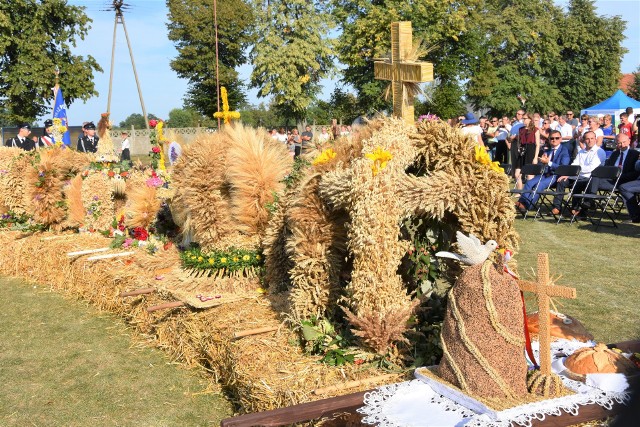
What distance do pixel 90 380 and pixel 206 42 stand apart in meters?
48.9

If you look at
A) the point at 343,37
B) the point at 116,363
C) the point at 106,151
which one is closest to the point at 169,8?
the point at 343,37

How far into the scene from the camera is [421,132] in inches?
179

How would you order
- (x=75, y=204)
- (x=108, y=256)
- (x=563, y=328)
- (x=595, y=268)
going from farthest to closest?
1. (x=75, y=204)
2. (x=108, y=256)
3. (x=595, y=268)
4. (x=563, y=328)

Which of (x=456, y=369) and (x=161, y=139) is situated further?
(x=161, y=139)

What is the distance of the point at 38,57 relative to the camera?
3372cm

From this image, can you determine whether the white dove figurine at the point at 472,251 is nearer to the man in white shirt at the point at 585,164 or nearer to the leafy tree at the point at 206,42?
the man in white shirt at the point at 585,164

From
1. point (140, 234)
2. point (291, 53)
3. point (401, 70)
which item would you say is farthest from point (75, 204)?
point (291, 53)

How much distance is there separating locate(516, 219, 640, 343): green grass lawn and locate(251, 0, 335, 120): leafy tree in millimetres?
38460

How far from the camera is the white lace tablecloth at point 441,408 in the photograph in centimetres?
327

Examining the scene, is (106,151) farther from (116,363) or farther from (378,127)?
(378,127)

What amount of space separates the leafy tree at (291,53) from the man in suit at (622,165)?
3780cm

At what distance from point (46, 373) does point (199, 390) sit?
1712mm

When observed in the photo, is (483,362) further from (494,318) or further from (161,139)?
(161,139)

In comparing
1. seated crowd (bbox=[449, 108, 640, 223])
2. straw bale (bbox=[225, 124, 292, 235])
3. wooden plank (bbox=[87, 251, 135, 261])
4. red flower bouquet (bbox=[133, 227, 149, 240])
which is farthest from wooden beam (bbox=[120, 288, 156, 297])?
seated crowd (bbox=[449, 108, 640, 223])
